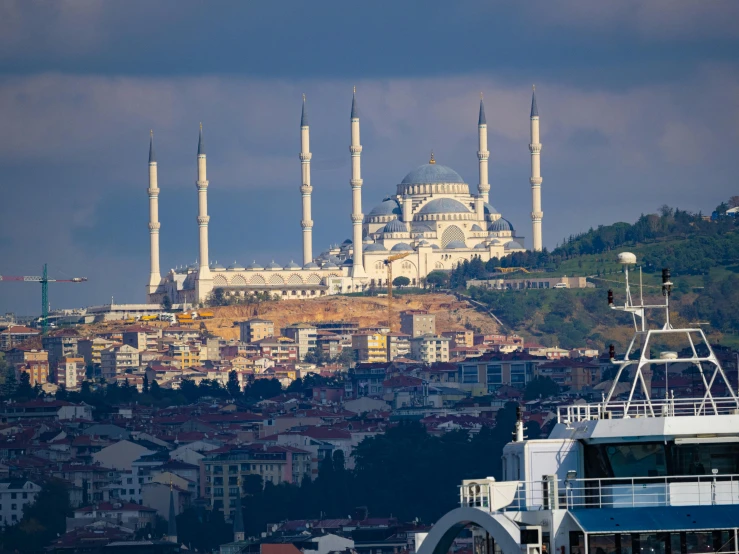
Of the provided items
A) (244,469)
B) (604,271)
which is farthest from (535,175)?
(244,469)

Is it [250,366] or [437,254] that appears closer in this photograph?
[250,366]

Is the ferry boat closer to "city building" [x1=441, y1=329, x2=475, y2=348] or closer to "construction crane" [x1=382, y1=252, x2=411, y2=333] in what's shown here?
"construction crane" [x1=382, y1=252, x2=411, y2=333]

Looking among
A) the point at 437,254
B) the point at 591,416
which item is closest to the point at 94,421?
the point at 437,254

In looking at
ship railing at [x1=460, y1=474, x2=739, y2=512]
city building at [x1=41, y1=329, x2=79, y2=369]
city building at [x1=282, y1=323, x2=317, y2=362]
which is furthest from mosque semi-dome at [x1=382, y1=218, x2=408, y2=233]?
ship railing at [x1=460, y1=474, x2=739, y2=512]

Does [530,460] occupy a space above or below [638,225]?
below

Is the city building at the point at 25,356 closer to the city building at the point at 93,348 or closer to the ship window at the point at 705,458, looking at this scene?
the city building at the point at 93,348

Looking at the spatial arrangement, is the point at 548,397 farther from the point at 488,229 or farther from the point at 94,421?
the point at 488,229
